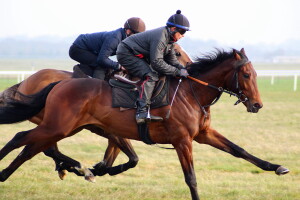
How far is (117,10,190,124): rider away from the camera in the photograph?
268 inches

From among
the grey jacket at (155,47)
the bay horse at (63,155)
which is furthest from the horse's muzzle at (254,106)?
the bay horse at (63,155)

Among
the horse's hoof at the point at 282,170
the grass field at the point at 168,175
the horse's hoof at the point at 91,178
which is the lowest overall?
the grass field at the point at 168,175

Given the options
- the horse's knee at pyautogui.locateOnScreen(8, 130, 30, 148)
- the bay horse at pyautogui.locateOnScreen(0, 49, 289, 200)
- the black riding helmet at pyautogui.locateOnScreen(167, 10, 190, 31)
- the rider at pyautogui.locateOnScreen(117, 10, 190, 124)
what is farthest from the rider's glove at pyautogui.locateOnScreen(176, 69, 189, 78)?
the horse's knee at pyautogui.locateOnScreen(8, 130, 30, 148)

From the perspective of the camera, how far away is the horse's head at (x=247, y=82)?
22.4 ft

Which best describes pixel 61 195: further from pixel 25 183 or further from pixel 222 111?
pixel 222 111

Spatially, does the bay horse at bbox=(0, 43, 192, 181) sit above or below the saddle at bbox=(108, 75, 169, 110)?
below

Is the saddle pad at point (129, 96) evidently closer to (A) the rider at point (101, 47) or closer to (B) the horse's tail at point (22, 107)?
(B) the horse's tail at point (22, 107)

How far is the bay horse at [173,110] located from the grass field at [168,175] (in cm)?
84

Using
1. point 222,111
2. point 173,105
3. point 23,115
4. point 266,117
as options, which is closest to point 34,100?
point 23,115

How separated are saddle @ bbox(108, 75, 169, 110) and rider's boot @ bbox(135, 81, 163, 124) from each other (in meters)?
0.10

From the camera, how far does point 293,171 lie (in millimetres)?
9656

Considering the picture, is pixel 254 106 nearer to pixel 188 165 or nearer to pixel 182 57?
pixel 188 165

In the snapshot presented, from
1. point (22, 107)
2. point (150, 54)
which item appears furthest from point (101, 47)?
point (150, 54)

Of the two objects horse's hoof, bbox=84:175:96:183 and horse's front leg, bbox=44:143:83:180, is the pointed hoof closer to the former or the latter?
horse's hoof, bbox=84:175:96:183
